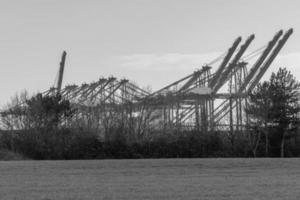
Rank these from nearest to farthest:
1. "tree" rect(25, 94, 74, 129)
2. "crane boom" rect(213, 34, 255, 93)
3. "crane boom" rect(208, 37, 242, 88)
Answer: "tree" rect(25, 94, 74, 129), "crane boom" rect(213, 34, 255, 93), "crane boom" rect(208, 37, 242, 88)

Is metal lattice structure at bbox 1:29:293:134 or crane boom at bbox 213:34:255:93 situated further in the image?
crane boom at bbox 213:34:255:93

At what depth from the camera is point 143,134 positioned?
168 feet

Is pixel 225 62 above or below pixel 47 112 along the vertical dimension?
above

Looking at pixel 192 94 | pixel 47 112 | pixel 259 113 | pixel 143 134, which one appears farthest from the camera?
pixel 192 94

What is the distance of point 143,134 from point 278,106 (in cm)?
1161

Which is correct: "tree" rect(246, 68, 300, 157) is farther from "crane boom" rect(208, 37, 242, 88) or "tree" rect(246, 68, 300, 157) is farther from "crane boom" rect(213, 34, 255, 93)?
"crane boom" rect(208, 37, 242, 88)

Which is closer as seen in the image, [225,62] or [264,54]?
[264,54]

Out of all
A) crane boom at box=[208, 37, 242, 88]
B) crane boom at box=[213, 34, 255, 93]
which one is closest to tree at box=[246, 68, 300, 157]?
crane boom at box=[213, 34, 255, 93]

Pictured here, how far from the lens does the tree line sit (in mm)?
45250

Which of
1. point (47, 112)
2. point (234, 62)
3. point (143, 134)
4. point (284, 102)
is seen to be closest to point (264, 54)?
point (234, 62)

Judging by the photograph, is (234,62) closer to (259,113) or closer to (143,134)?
(259,113)

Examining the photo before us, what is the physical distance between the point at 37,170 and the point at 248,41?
6084cm

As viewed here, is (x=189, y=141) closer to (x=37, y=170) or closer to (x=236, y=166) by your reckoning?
(x=236, y=166)

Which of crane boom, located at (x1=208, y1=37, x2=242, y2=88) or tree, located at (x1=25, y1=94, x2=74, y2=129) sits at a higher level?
crane boom, located at (x1=208, y1=37, x2=242, y2=88)
